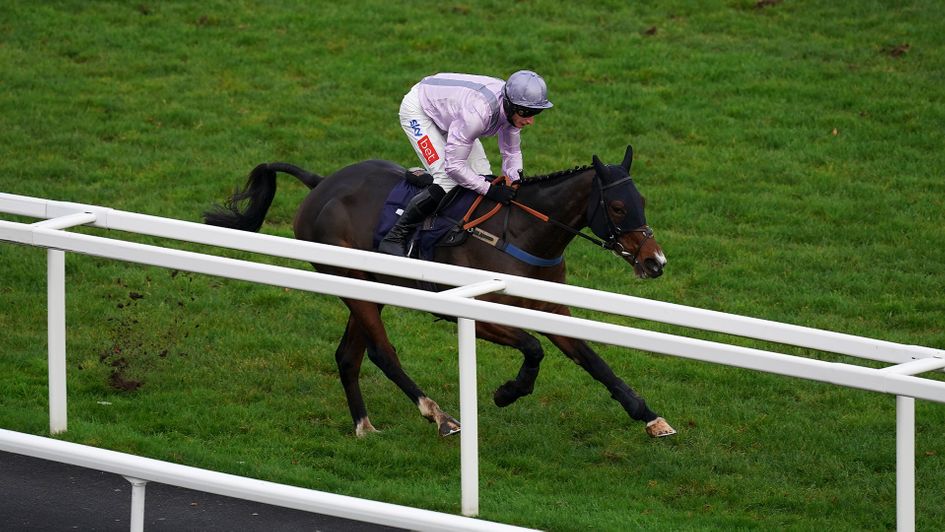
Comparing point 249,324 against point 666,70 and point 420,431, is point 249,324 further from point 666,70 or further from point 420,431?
point 666,70

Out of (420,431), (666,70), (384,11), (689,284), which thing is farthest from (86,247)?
(384,11)

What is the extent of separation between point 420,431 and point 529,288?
2.71 m

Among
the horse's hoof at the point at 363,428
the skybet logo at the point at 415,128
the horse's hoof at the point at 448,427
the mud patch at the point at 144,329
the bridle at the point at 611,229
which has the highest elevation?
the skybet logo at the point at 415,128

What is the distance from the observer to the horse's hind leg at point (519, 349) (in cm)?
695

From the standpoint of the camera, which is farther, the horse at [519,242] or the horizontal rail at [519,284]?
the horse at [519,242]

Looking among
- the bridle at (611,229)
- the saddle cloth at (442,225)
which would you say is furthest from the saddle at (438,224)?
the bridle at (611,229)

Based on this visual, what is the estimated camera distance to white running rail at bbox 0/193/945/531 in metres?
4.06

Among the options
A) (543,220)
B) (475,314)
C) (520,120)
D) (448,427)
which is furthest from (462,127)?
(475,314)

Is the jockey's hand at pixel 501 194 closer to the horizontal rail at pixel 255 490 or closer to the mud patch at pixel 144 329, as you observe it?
the mud patch at pixel 144 329

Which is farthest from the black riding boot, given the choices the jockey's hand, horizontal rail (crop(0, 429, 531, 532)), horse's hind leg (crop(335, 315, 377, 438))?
horizontal rail (crop(0, 429, 531, 532))

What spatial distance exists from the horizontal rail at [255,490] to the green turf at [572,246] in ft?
4.27

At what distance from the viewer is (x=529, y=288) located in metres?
4.75

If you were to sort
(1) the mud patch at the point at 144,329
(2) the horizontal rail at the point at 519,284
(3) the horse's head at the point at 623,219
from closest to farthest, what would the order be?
(2) the horizontal rail at the point at 519,284 → (3) the horse's head at the point at 623,219 → (1) the mud patch at the point at 144,329

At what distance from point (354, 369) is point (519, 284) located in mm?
2931
